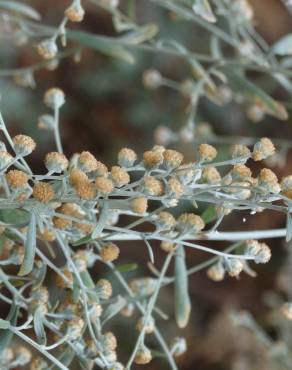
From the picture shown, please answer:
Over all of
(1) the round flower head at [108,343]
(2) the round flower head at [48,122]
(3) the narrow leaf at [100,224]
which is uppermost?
(3) the narrow leaf at [100,224]

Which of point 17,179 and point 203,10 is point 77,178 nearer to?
point 17,179

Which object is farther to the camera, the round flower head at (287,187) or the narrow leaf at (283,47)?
the narrow leaf at (283,47)

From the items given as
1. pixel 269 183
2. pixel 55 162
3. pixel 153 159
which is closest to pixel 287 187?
pixel 269 183

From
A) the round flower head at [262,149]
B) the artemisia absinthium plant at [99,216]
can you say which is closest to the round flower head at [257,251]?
the artemisia absinthium plant at [99,216]

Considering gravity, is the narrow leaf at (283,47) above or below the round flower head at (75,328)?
above

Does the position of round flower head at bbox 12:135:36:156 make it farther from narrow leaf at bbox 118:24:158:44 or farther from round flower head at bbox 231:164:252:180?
narrow leaf at bbox 118:24:158:44

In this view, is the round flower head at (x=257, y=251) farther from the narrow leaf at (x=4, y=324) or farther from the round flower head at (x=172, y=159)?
the narrow leaf at (x=4, y=324)
